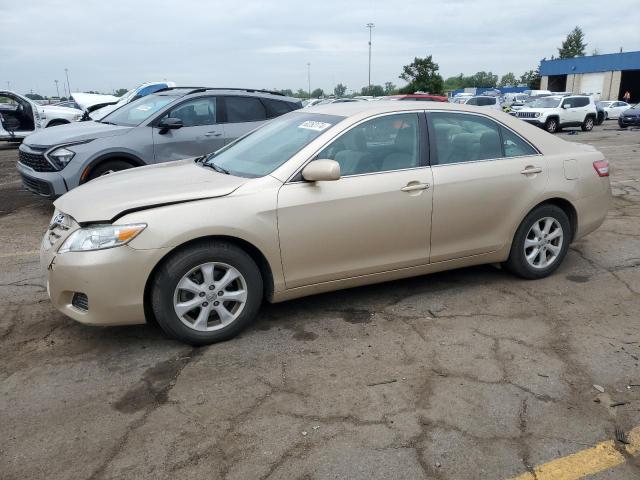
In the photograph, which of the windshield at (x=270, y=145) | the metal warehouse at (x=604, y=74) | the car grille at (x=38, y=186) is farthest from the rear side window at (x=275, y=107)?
the metal warehouse at (x=604, y=74)

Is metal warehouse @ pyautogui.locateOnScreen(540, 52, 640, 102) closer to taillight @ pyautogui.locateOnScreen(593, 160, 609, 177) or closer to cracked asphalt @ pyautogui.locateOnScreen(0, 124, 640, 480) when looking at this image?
taillight @ pyautogui.locateOnScreen(593, 160, 609, 177)

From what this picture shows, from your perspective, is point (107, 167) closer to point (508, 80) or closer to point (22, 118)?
point (22, 118)

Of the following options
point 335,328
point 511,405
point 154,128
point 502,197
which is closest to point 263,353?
point 335,328

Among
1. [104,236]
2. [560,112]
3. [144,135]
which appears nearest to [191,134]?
[144,135]

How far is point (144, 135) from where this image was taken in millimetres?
7285

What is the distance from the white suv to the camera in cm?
2311

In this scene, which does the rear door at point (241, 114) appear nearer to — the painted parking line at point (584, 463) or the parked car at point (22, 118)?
the painted parking line at point (584, 463)

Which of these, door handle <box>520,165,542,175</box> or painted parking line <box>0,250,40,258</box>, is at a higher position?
door handle <box>520,165,542,175</box>

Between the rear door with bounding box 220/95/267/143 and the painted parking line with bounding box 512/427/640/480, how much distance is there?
6.37m

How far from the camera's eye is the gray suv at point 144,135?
687 centimetres

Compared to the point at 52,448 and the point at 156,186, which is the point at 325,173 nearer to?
the point at 156,186

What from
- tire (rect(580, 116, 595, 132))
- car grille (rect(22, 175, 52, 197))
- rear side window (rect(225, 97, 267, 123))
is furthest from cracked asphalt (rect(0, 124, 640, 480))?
tire (rect(580, 116, 595, 132))

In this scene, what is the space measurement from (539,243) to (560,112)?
21.2m

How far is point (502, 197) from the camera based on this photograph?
443 cm
